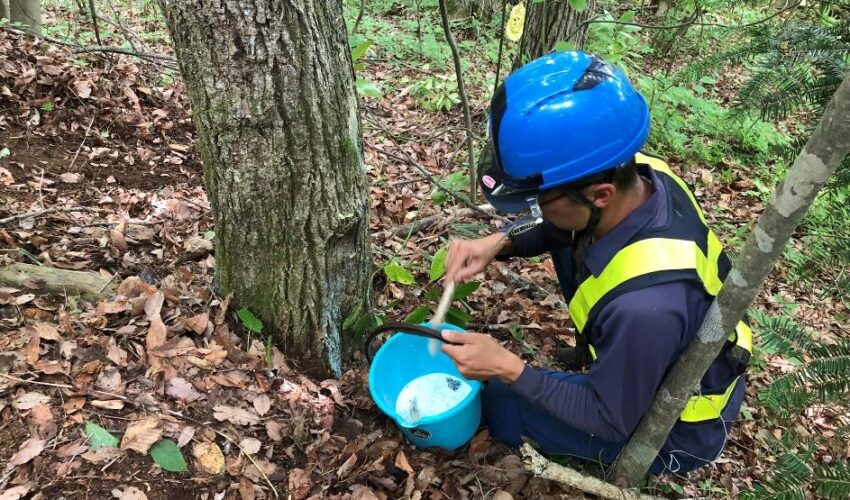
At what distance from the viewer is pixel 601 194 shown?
1.99 m

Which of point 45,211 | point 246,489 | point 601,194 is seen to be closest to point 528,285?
point 601,194

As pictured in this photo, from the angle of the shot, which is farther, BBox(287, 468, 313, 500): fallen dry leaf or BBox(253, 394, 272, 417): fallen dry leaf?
BBox(253, 394, 272, 417): fallen dry leaf

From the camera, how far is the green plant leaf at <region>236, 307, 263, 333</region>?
2639mm

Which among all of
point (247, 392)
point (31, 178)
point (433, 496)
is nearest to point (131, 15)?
point (31, 178)

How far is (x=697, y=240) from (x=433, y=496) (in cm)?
157

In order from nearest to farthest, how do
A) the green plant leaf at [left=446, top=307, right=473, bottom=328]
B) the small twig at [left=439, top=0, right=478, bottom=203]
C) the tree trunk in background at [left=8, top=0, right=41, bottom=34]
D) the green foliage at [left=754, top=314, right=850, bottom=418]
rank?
1. the green foliage at [left=754, top=314, right=850, bottom=418]
2. the green plant leaf at [left=446, top=307, right=473, bottom=328]
3. the small twig at [left=439, top=0, right=478, bottom=203]
4. the tree trunk in background at [left=8, top=0, right=41, bottom=34]

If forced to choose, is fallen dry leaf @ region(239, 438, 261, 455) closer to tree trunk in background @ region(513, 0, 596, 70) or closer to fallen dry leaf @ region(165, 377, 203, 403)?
fallen dry leaf @ region(165, 377, 203, 403)

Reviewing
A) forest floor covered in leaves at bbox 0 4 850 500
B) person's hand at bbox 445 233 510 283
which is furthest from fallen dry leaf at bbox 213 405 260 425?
person's hand at bbox 445 233 510 283

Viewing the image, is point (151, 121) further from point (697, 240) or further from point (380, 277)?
point (697, 240)

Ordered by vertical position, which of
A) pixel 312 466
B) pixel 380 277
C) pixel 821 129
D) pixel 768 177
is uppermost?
pixel 821 129

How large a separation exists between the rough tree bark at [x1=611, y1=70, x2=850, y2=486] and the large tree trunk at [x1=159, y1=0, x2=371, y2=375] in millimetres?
1447

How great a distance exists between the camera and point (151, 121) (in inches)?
181

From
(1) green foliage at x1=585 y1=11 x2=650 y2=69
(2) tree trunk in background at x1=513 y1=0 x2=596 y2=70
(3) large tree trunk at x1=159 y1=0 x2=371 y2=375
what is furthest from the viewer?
(1) green foliage at x1=585 y1=11 x2=650 y2=69

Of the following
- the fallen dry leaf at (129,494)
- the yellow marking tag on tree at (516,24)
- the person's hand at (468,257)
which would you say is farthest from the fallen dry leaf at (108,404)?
the yellow marking tag on tree at (516,24)
